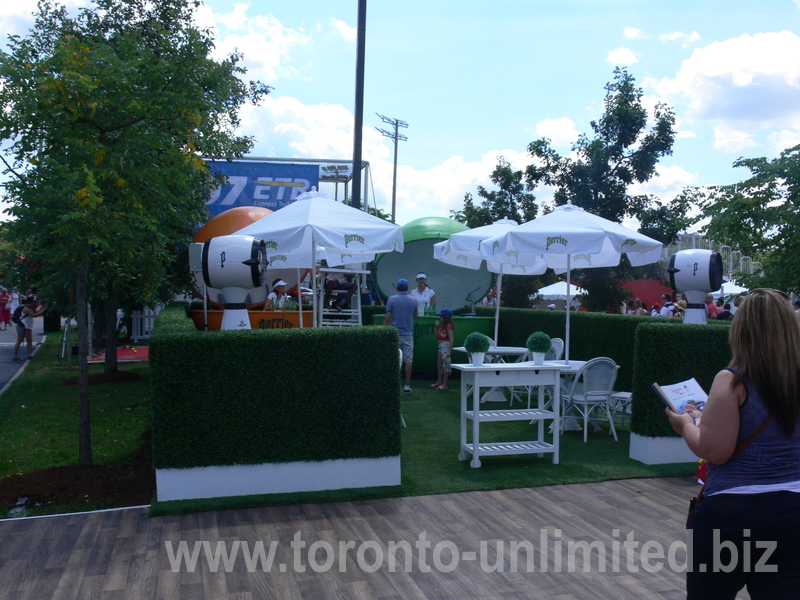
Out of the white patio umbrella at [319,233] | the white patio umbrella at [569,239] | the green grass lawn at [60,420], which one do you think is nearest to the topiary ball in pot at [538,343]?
the white patio umbrella at [569,239]

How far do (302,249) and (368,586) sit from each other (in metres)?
5.64

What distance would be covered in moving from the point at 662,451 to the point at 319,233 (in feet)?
15.1

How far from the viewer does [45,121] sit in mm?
5953

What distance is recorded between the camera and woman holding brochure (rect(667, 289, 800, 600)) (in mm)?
2359

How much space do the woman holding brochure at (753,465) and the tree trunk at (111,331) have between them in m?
11.4

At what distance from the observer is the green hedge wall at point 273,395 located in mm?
5547

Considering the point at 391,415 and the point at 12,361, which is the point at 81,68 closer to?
the point at 391,415

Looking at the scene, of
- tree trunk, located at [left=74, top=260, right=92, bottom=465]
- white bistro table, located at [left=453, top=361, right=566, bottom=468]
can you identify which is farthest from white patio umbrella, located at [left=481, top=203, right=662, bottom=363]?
tree trunk, located at [left=74, top=260, right=92, bottom=465]

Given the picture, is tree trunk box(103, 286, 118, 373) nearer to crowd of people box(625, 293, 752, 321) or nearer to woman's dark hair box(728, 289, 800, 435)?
crowd of people box(625, 293, 752, 321)

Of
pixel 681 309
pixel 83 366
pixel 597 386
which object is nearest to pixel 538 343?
pixel 597 386

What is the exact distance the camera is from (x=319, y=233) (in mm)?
8117

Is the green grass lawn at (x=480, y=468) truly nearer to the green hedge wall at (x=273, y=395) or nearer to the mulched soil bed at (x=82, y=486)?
the green hedge wall at (x=273, y=395)

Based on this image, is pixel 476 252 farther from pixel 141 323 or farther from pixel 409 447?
pixel 141 323

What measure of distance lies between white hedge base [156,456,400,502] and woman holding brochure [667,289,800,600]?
377 centimetres
